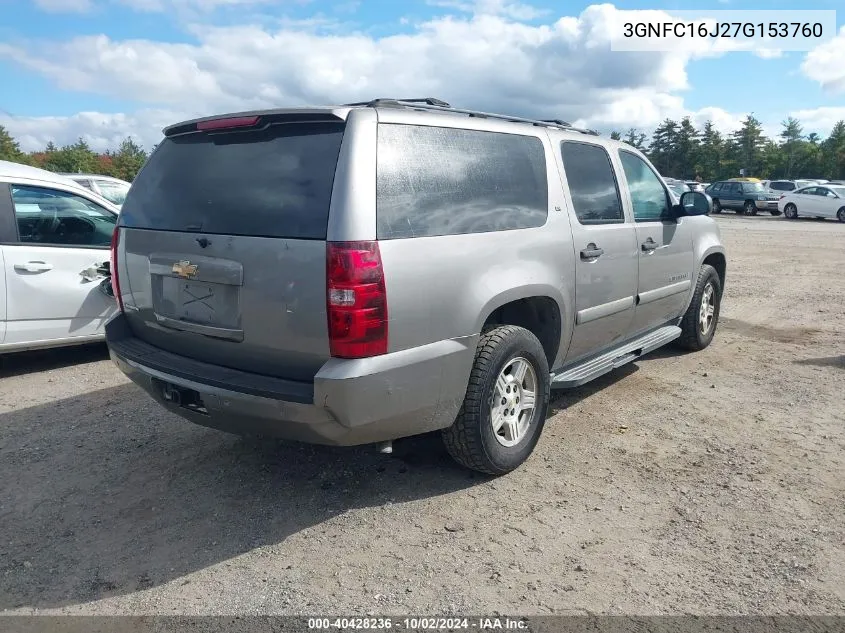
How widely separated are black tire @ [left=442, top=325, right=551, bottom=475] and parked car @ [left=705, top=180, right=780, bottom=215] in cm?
3088

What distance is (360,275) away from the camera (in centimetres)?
289

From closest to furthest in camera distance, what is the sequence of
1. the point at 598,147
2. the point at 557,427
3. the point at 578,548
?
the point at 578,548
the point at 557,427
the point at 598,147

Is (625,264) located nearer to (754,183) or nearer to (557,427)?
(557,427)

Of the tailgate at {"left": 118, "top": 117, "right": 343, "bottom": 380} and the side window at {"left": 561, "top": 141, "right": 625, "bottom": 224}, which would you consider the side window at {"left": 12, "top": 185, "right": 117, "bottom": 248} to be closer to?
the tailgate at {"left": 118, "top": 117, "right": 343, "bottom": 380}

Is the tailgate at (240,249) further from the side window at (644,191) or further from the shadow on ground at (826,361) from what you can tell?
the shadow on ground at (826,361)

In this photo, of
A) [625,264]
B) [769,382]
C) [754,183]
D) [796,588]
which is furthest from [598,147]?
[754,183]

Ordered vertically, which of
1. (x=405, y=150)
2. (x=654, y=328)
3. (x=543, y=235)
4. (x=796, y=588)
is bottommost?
(x=796, y=588)

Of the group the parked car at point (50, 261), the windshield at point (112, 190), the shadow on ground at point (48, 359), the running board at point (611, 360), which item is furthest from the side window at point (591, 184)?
the windshield at point (112, 190)

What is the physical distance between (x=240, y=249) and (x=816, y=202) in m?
31.3

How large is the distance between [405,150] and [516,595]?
80.9 inches

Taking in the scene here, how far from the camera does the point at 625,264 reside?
15.8 feet

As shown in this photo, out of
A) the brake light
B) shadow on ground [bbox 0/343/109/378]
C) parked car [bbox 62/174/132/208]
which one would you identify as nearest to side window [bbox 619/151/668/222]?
the brake light

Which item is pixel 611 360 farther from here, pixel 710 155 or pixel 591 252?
pixel 710 155

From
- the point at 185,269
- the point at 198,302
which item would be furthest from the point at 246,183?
the point at 198,302
